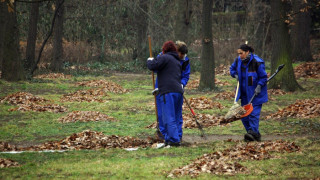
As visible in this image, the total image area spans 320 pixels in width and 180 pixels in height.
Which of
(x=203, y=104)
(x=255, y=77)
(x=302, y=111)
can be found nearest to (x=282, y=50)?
(x=203, y=104)

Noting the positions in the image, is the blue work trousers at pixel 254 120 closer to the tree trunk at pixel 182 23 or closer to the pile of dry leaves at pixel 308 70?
the pile of dry leaves at pixel 308 70

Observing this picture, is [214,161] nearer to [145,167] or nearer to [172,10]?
Result: [145,167]

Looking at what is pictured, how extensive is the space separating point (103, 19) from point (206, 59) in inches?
747

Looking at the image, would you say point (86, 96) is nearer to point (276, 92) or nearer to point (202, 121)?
point (202, 121)

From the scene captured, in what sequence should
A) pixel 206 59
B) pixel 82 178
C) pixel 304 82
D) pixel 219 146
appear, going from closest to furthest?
1. pixel 82 178
2. pixel 219 146
3. pixel 206 59
4. pixel 304 82

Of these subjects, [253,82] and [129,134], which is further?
[129,134]

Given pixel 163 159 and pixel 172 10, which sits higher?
pixel 172 10

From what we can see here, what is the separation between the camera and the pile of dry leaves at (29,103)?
54.4 ft

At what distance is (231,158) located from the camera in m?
8.34

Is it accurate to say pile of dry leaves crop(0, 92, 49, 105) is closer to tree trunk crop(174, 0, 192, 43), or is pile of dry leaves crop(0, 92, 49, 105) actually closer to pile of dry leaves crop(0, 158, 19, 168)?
pile of dry leaves crop(0, 158, 19, 168)

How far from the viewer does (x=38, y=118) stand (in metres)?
15.1

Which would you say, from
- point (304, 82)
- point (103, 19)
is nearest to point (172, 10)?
point (103, 19)

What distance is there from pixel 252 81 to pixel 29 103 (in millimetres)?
9366

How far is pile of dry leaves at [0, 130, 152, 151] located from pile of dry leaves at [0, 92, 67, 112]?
606cm
